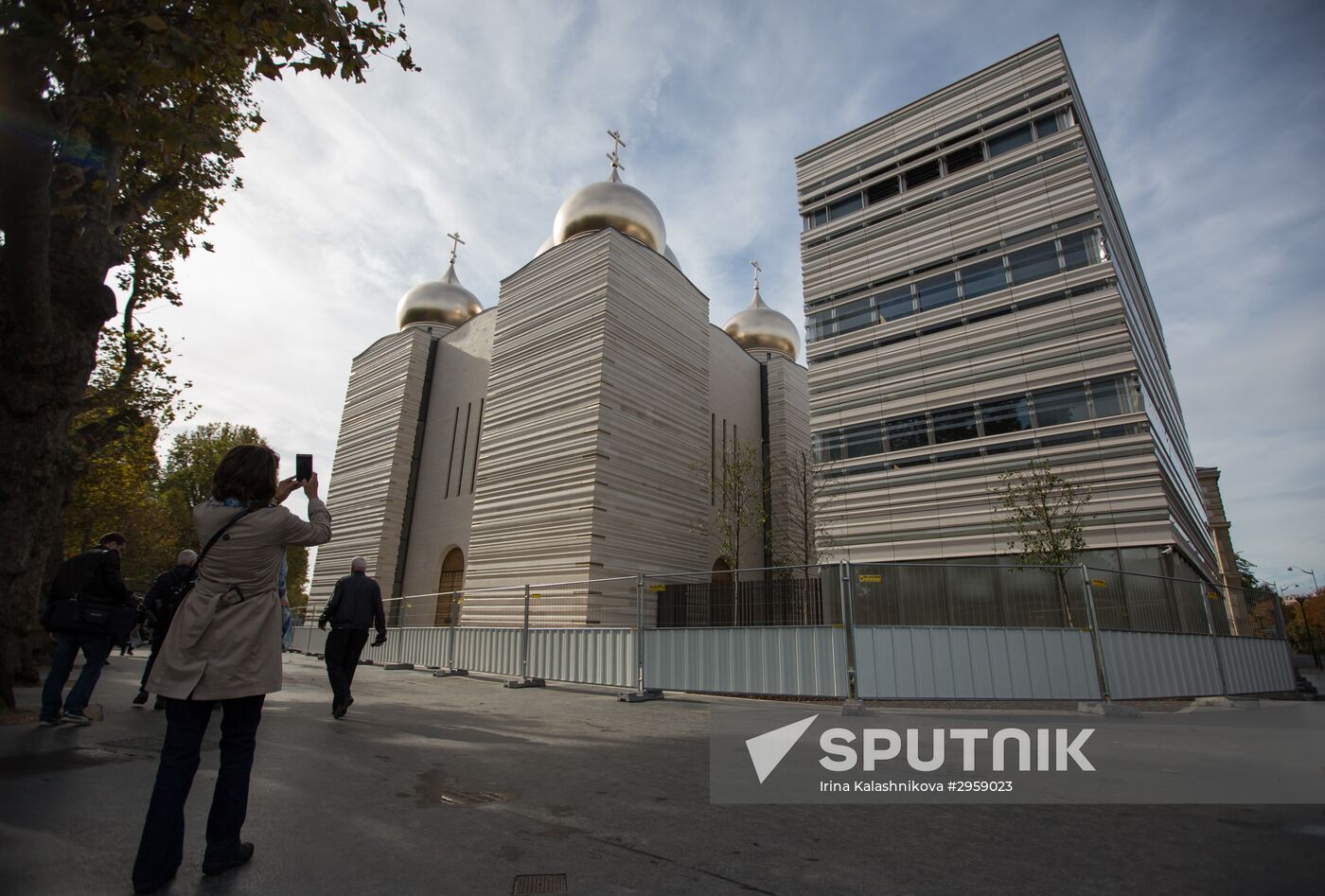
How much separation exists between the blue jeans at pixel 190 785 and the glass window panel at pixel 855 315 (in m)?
22.3

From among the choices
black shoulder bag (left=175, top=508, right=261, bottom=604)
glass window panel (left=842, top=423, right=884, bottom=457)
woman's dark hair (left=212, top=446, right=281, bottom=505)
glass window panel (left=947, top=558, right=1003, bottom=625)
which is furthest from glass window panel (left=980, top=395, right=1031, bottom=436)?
black shoulder bag (left=175, top=508, right=261, bottom=604)

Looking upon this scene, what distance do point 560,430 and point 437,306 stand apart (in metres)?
14.4

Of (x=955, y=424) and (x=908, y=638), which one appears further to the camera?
(x=955, y=424)

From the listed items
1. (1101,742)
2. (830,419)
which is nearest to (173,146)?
(1101,742)

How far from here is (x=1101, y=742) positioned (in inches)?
242

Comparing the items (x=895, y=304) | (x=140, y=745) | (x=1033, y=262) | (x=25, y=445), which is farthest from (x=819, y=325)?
(x=140, y=745)

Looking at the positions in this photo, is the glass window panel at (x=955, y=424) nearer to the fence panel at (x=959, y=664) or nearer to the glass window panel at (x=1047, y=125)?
the glass window panel at (x=1047, y=125)

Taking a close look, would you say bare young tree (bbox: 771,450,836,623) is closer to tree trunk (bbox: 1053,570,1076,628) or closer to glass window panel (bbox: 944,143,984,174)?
tree trunk (bbox: 1053,570,1076,628)

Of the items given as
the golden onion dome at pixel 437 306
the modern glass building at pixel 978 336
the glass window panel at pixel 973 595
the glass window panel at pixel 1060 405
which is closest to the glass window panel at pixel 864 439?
the modern glass building at pixel 978 336

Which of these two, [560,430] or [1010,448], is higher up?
[560,430]

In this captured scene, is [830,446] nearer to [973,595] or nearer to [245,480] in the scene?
[973,595]

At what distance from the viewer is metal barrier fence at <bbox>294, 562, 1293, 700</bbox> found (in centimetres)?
870

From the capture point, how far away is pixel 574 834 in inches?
121

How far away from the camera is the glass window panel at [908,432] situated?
794 inches
